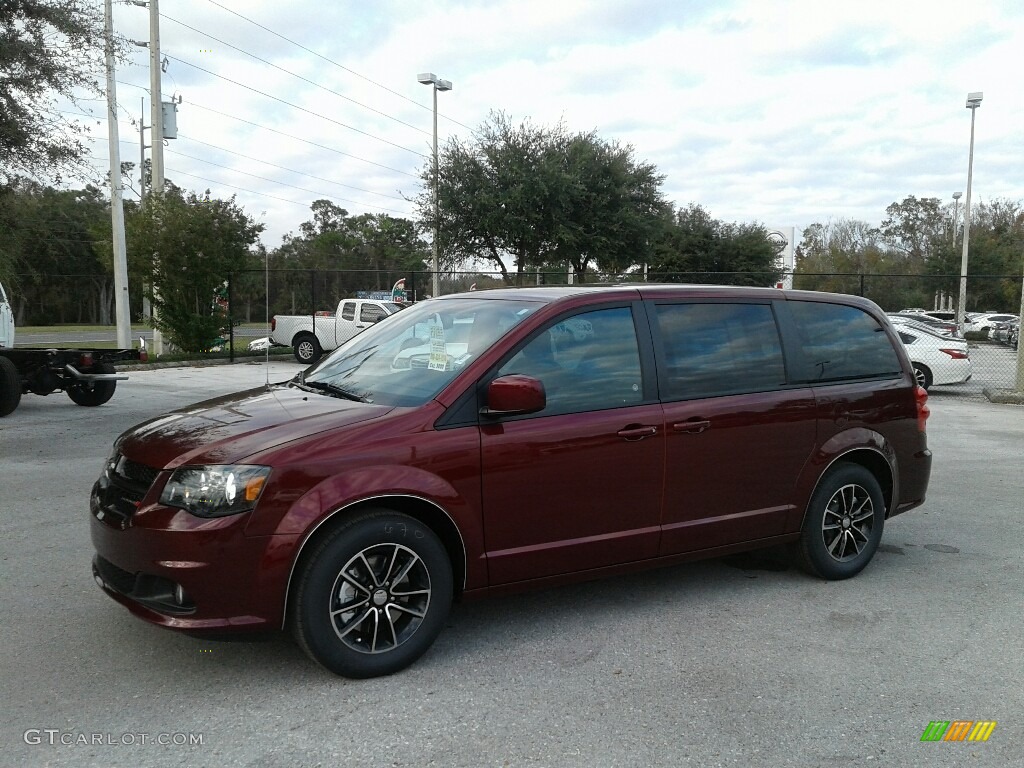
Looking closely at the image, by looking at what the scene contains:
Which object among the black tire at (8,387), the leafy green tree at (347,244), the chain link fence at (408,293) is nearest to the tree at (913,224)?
the chain link fence at (408,293)

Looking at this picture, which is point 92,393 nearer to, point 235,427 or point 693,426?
point 235,427

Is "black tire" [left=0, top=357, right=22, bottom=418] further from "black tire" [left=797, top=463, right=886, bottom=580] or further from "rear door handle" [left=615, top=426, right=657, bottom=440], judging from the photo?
"black tire" [left=797, top=463, right=886, bottom=580]

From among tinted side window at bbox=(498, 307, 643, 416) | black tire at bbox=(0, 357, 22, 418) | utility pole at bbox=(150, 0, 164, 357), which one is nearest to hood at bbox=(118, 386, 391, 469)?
tinted side window at bbox=(498, 307, 643, 416)

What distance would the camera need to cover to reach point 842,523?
545 cm

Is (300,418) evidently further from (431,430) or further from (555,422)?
(555,422)

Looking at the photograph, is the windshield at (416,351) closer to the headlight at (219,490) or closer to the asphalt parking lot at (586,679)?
the headlight at (219,490)

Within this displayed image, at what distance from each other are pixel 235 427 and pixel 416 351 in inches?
42.8

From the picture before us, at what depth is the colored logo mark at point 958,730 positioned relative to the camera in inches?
138

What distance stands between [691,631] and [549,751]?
1498 millimetres

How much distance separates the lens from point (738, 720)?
359cm

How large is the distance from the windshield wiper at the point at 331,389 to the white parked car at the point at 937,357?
50.6 feet

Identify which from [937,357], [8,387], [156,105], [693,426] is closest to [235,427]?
[693,426]

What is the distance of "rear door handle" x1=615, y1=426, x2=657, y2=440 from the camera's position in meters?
4.51

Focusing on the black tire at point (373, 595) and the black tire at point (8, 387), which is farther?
the black tire at point (8, 387)
